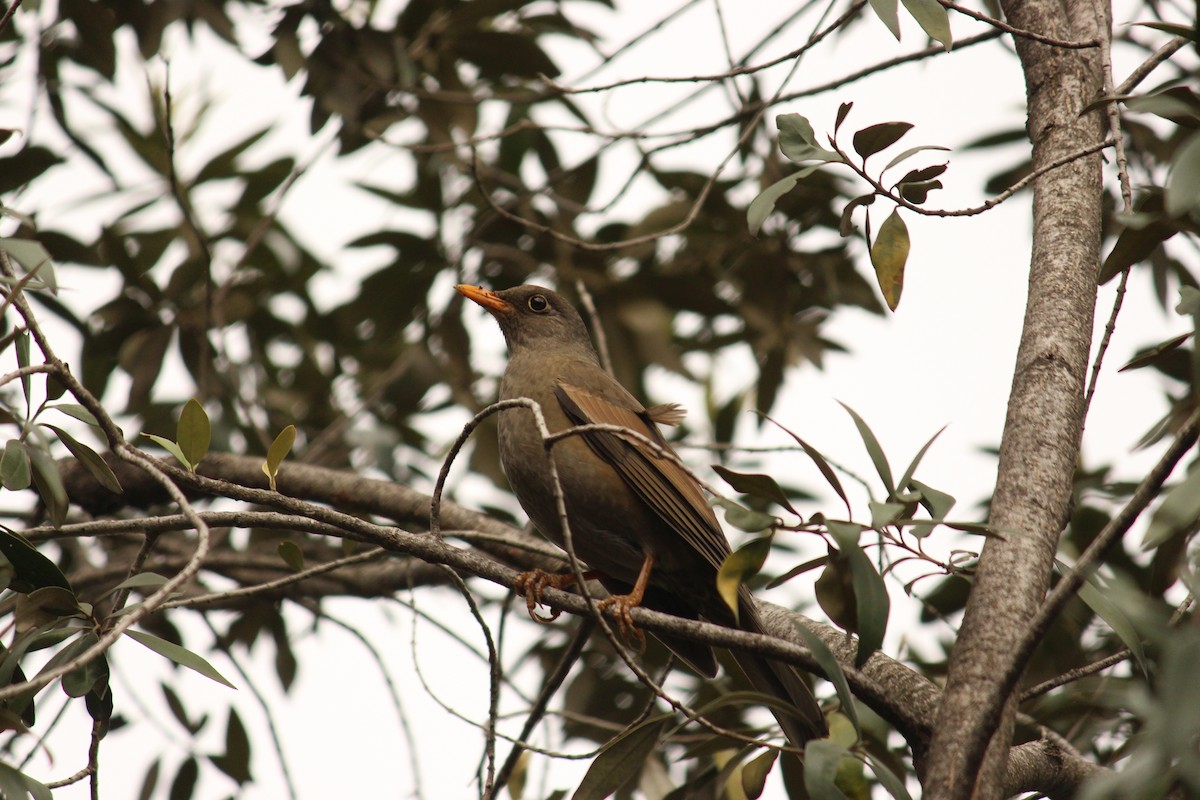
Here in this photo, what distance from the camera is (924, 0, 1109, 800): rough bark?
7.30 feet

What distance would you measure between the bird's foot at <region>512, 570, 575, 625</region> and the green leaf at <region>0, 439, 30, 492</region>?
1.19 m

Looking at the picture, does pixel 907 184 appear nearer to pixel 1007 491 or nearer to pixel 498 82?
pixel 1007 491

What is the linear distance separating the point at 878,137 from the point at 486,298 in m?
2.94

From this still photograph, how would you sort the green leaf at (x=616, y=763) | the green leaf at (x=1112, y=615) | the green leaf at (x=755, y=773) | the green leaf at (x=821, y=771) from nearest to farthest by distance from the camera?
1. the green leaf at (x=821, y=771)
2. the green leaf at (x=1112, y=615)
3. the green leaf at (x=616, y=763)
4. the green leaf at (x=755, y=773)

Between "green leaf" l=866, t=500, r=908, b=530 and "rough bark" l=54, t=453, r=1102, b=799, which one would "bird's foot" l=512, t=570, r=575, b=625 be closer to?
"rough bark" l=54, t=453, r=1102, b=799

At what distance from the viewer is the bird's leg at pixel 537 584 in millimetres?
3251

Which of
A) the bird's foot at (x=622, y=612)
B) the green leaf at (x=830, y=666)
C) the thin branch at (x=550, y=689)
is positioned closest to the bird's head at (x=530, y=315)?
the bird's foot at (x=622, y=612)

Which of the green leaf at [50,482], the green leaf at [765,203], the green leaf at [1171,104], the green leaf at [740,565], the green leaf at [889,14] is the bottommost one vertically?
the green leaf at [740,565]

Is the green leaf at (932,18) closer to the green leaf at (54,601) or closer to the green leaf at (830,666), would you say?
the green leaf at (830,666)

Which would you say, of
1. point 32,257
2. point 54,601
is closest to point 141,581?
point 54,601

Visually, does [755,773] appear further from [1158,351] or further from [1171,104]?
[1171,104]

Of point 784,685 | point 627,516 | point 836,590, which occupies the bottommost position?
point 836,590

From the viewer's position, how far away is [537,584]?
143 inches

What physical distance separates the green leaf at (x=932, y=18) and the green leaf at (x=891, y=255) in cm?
43
